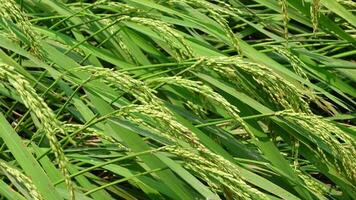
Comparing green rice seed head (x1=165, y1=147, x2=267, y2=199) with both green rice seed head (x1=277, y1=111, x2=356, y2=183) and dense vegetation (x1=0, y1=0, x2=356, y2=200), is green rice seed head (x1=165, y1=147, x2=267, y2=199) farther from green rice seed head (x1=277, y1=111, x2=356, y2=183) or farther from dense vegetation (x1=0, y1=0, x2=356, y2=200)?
green rice seed head (x1=277, y1=111, x2=356, y2=183)

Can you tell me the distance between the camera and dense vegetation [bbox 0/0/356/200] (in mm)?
1361

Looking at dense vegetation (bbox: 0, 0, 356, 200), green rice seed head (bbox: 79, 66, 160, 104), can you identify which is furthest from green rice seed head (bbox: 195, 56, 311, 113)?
green rice seed head (bbox: 79, 66, 160, 104)

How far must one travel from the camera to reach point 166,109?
1349 millimetres

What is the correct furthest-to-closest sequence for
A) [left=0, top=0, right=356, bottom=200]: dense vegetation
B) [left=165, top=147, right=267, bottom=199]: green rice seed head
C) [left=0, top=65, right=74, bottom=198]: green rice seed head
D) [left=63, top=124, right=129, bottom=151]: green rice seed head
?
[left=63, top=124, right=129, bottom=151]: green rice seed head → [left=0, top=0, right=356, bottom=200]: dense vegetation → [left=165, top=147, right=267, bottom=199]: green rice seed head → [left=0, top=65, right=74, bottom=198]: green rice seed head

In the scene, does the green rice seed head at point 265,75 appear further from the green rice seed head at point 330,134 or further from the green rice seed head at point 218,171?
the green rice seed head at point 218,171

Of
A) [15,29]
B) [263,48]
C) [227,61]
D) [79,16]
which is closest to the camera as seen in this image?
[227,61]

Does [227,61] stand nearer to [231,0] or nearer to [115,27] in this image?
[115,27]

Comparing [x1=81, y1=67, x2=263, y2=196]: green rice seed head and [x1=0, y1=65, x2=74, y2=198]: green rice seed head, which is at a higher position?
[x1=0, y1=65, x2=74, y2=198]: green rice seed head

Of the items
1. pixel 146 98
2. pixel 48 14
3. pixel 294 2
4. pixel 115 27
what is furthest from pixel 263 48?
pixel 146 98

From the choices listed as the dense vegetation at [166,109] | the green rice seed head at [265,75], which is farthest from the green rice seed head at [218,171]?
the green rice seed head at [265,75]

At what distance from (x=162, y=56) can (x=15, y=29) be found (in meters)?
0.47

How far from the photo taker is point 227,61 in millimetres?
1475

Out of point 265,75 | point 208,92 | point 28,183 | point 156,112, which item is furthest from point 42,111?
point 265,75

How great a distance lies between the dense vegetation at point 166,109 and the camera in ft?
4.47
